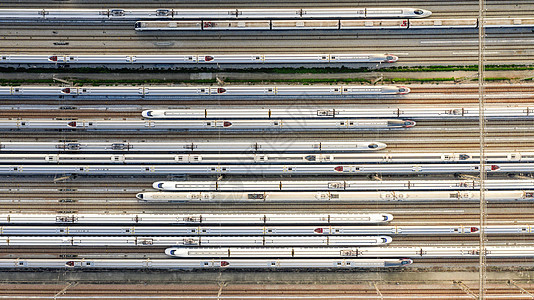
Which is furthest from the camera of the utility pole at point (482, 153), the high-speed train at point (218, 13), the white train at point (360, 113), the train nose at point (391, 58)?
the train nose at point (391, 58)

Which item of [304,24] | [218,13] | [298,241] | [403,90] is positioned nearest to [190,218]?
[298,241]

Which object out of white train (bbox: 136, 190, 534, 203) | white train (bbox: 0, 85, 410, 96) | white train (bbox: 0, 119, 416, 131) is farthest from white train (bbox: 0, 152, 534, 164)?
white train (bbox: 0, 85, 410, 96)

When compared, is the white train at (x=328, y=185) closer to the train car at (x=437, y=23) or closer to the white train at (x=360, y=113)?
the white train at (x=360, y=113)

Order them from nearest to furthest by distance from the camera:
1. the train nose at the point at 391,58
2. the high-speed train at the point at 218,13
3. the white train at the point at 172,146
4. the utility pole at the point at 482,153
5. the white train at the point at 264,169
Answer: the utility pole at the point at 482,153
the white train at the point at 264,169
the white train at the point at 172,146
the high-speed train at the point at 218,13
the train nose at the point at 391,58

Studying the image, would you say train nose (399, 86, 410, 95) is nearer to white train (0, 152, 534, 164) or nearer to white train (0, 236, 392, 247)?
white train (0, 152, 534, 164)

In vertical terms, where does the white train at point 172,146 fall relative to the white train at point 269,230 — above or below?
above

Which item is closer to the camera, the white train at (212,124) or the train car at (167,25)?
the white train at (212,124)

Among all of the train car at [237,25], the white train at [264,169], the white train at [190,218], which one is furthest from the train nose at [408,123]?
the train car at [237,25]

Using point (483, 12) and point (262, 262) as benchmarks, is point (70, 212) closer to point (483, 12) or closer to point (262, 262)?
point (262, 262)
